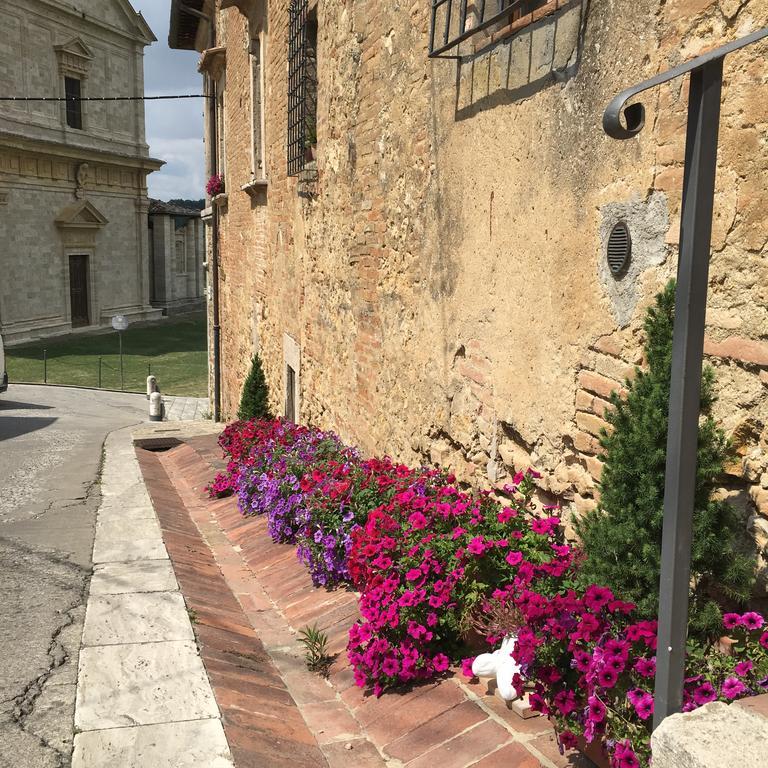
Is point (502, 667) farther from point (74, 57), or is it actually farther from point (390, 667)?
point (74, 57)

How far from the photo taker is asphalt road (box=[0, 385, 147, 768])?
9.84ft

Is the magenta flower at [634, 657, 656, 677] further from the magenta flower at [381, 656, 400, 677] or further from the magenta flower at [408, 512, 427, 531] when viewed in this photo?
the magenta flower at [408, 512, 427, 531]

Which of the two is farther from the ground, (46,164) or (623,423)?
(46,164)

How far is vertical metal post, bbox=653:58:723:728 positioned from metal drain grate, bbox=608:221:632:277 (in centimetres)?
106

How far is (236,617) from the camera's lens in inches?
175

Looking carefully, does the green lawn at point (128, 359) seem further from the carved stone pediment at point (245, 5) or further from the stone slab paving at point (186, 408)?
the carved stone pediment at point (245, 5)

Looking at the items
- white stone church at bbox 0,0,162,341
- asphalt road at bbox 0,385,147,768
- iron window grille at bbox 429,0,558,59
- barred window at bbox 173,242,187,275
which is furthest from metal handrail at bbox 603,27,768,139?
barred window at bbox 173,242,187,275

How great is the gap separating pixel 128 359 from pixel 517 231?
24.9 meters

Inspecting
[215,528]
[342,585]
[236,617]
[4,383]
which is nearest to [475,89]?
[342,585]

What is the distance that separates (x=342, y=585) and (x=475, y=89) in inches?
110

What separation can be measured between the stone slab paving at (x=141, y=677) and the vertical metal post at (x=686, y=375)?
1.59 metres

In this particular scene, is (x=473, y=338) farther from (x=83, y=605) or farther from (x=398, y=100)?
(x=83, y=605)

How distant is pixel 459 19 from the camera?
445 cm

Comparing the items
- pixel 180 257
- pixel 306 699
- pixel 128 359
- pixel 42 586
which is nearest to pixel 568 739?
pixel 306 699
